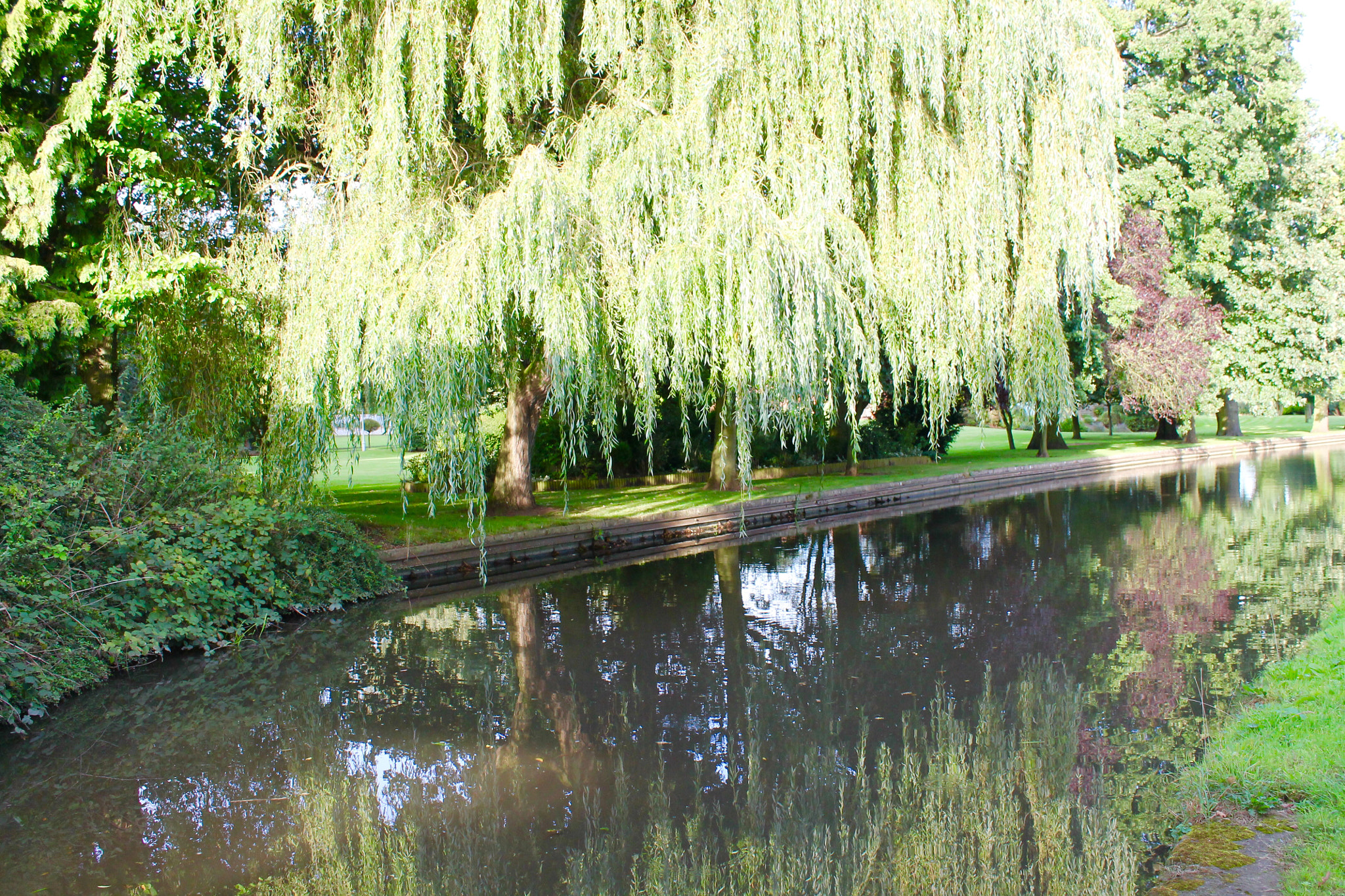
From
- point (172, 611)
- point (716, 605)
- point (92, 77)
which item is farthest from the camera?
point (716, 605)

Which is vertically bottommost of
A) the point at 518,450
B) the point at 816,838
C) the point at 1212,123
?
the point at 816,838

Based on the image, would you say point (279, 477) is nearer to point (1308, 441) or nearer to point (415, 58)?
point (415, 58)

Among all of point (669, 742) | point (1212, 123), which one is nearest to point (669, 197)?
point (669, 742)

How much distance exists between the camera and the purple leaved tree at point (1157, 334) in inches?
1072

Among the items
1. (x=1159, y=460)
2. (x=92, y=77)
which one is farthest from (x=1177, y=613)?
(x=1159, y=460)

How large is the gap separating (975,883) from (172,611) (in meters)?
6.93

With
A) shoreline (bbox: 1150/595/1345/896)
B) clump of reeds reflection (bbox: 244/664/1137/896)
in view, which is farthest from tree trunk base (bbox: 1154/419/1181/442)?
clump of reeds reflection (bbox: 244/664/1137/896)

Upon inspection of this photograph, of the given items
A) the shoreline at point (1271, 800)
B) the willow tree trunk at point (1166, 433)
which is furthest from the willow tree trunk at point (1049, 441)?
the shoreline at point (1271, 800)

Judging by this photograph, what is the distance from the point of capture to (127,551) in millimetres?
7570

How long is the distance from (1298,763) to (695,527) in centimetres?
1054

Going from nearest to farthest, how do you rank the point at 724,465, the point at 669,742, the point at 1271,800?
1. the point at 1271,800
2. the point at 669,742
3. the point at 724,465

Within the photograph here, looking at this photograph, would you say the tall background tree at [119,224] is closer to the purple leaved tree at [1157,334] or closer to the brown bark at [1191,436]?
the purple leaved tree at [1157,334]

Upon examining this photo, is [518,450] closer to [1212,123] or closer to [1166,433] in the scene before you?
[1212,123]

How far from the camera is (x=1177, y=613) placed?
823cm
